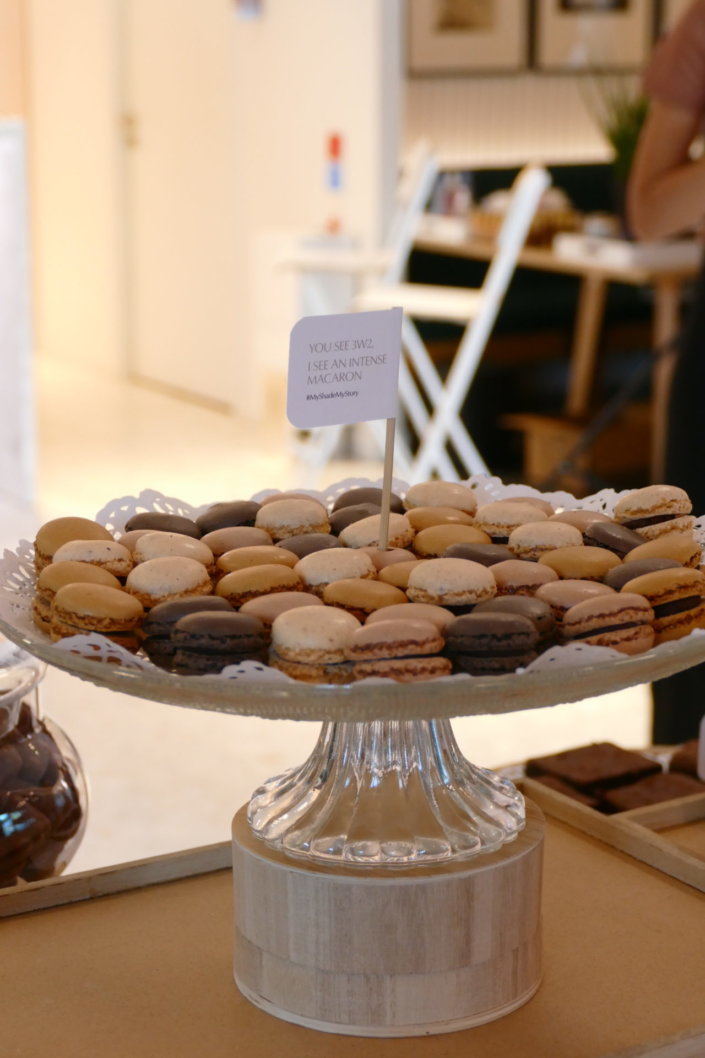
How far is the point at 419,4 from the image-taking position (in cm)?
584

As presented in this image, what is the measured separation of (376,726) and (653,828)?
373 mm

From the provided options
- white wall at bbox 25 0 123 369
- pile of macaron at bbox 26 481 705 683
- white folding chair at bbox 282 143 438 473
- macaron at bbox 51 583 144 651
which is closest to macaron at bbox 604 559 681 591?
pile of macaron at bbox 26 481 705 683

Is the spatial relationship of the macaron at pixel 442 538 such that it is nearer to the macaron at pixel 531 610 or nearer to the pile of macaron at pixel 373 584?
Answer: the pile of macaron at pixel 373 584

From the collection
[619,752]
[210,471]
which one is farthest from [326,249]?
[619,752]

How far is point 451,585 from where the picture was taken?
0.96m

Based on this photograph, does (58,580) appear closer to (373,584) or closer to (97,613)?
(97,613)

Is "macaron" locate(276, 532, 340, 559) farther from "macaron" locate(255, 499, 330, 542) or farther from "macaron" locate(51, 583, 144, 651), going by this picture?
"macaron" locate(51, 583, 144, 651)

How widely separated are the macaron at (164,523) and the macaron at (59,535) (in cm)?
5

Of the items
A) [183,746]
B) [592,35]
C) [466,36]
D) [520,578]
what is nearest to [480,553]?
[520,578]

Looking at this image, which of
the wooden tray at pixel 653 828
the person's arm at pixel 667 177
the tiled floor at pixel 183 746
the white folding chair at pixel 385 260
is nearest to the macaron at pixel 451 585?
the wooden tray at pixel 653 828

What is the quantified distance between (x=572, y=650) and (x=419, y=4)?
5407 millimetres

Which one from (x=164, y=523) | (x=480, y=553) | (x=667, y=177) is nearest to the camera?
(x=480, y=553)

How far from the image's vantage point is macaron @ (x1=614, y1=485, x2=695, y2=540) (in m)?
1.11

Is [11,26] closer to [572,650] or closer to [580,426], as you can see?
[580,426]
